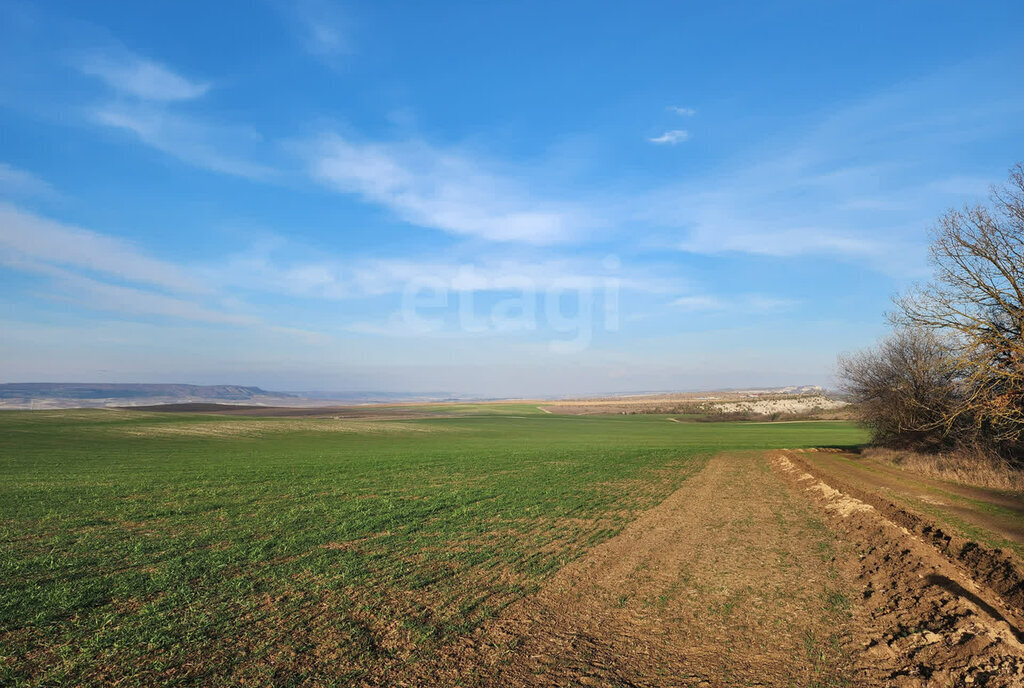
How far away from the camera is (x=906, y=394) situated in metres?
32.8

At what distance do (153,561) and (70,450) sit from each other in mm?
37068

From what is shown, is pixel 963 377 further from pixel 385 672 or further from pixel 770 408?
pixel 770 408

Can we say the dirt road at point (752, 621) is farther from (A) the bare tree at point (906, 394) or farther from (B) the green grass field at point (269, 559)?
(A) the bare tree at point (906, 394)

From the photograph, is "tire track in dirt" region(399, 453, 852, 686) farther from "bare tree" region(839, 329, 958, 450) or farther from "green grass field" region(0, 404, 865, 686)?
"bare tree" region(839, 329, 958, 450)

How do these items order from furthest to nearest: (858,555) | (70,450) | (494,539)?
(70,450) → (494,539) → (858,555)

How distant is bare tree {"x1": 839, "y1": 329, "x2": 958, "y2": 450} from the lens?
1130 inches

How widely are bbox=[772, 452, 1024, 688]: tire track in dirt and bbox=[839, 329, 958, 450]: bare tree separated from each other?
16963mm

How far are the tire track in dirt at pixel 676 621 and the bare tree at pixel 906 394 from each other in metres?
18.5

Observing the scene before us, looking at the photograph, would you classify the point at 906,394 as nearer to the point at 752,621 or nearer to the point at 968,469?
the point at 968,469

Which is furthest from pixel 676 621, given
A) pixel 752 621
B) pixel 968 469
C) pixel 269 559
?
pixel 968 469

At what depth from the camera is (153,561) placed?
11.2 metres

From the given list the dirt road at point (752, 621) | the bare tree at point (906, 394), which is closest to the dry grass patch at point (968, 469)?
the bare tree at point (906, 394)

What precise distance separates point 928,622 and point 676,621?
376 centimetres

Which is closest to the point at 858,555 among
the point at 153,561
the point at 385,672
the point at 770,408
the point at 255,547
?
the point at 385,672
